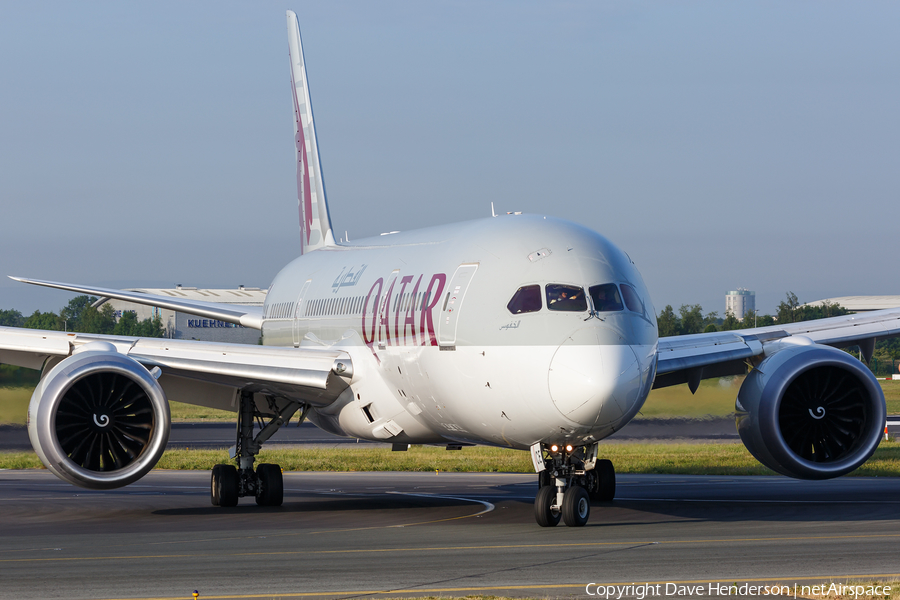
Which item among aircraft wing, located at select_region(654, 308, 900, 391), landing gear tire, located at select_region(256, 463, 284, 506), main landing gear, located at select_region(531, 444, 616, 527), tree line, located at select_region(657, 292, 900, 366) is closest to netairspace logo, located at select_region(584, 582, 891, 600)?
main landing gear, located at select_region(531, 444, 616, 527)

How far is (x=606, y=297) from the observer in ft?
54.1

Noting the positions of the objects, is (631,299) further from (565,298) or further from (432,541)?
(432,541)

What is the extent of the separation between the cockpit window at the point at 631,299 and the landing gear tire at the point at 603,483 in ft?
19.7

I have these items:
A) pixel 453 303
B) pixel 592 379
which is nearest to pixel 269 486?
pixel 453 303

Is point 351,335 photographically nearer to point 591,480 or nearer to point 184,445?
point 591,480

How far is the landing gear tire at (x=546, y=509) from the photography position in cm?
1719

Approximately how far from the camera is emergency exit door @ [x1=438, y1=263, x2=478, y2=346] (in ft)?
58.4

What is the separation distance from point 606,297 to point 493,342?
1.68m

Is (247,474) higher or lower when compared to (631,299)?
lower

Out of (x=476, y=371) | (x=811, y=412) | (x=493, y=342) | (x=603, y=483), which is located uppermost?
(x=493, y=342)

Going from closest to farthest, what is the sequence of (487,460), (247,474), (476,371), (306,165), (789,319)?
(476,371) → (247,474) → (306,165) → (487,460) → (789,319)

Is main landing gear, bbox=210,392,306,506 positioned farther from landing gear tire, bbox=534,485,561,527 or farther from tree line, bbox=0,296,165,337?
tree line, bbox=0,296,165,337

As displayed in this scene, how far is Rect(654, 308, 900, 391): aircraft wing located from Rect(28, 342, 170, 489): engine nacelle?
27.1 ft

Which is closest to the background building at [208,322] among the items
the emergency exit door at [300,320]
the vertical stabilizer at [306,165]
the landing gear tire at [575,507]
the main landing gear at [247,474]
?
the vertical stabilizer at [306,165]
